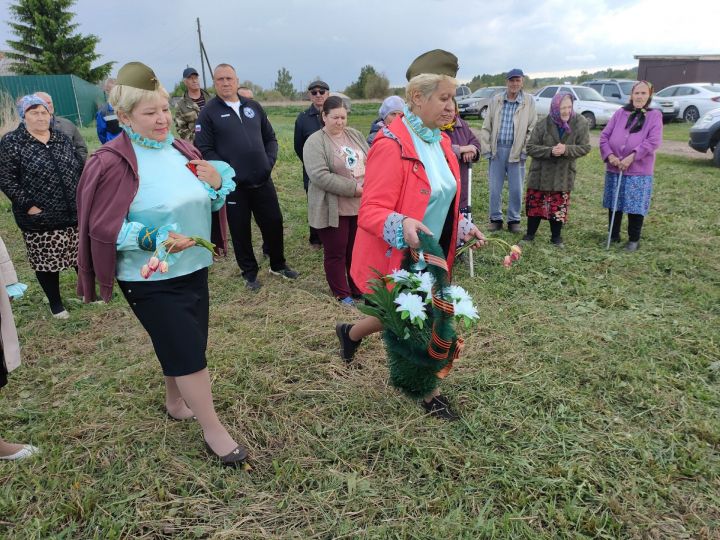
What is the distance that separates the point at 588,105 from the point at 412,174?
54.6ft

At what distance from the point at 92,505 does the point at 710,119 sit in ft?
42.4

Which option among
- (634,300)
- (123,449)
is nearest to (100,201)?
(123,449)

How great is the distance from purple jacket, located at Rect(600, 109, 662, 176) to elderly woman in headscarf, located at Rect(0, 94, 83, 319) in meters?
5.43

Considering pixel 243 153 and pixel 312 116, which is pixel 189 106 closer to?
pixel 312 116

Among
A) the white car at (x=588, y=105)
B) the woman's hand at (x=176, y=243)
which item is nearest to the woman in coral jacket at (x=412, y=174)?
the woman's hand at (x=176, y=243)

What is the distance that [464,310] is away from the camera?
2.37 metres

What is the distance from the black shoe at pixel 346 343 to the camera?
10.9 feet

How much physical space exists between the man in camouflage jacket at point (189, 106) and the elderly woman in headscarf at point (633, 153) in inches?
195

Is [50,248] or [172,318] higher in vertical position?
[172,318]

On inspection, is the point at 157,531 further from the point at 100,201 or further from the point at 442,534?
the point at 100,201

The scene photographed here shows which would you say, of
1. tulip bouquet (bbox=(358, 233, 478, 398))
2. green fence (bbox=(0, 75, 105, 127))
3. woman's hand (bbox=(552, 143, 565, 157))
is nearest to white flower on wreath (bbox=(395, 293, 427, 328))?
tulip bouquet (bbox=(358, 233, 478, 398))

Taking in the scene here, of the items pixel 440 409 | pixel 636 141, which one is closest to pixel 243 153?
pixel 440 409

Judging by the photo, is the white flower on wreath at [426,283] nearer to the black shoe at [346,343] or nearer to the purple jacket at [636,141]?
the black shoe at [346,343]

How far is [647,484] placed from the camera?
2.34 m
